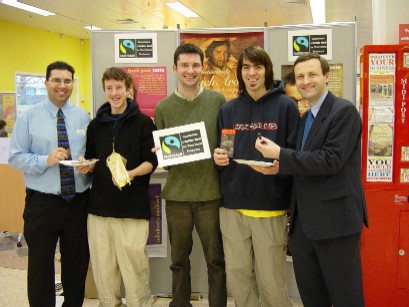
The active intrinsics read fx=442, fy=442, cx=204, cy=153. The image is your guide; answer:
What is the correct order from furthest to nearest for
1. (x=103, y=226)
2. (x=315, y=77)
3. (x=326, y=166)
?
(x=103, y=226) → (x=315, y=77) → (x=326, y=166)

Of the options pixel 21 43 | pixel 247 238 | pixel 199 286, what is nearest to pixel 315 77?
pixel 247 238

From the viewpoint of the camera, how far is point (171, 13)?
1050 centimetres

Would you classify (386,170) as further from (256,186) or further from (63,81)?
(63,81)

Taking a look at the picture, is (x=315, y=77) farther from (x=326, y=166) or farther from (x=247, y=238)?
(x=247, y=238)

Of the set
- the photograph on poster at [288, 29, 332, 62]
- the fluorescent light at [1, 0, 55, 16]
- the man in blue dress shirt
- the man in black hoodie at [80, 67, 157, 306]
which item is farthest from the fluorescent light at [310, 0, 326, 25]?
the man in blue dress shirt

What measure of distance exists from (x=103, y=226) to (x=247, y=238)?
0.93 metres

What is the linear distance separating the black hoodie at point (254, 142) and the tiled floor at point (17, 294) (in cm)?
130

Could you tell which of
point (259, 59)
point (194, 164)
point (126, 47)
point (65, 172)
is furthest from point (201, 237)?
point (126, 47)

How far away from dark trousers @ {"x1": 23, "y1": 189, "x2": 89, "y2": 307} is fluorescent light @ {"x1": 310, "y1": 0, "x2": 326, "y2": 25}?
7475 mm

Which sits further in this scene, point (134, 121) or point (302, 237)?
point (134, 121)

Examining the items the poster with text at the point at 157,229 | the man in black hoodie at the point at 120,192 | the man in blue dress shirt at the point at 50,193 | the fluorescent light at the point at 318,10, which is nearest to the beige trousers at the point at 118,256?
the man in black hoodie at the point at 120,192

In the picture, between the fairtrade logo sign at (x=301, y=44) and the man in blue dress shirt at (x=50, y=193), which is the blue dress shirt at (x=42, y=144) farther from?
the fairtrade logo sign at (x=301, y=44)

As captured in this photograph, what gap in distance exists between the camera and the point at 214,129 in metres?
2.79

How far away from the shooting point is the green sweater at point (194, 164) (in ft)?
9.12
